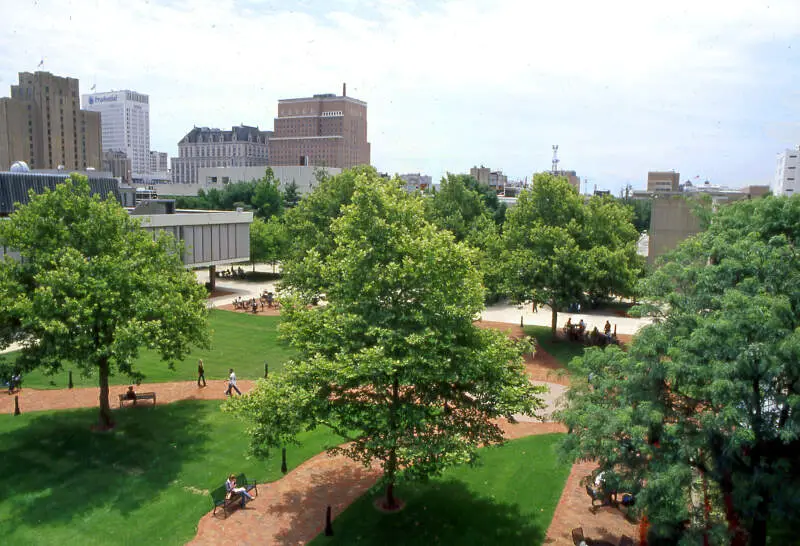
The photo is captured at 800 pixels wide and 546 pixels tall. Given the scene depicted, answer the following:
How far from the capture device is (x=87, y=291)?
62.9 ft

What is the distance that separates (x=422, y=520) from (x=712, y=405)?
27.9 ft

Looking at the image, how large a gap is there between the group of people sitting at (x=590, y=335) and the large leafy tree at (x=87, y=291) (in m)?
22.4

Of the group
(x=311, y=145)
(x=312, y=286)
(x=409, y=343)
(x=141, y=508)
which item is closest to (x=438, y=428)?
(x=409, y=343)

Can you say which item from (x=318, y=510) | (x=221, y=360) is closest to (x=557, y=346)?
(x=221, y=360)

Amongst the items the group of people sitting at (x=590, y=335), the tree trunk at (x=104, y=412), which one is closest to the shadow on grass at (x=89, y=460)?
the tree trunk at (x=104, y=412)

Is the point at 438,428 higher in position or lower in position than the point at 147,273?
lower

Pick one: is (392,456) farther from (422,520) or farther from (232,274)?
(232,274)

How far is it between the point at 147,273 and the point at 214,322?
64.7 ft

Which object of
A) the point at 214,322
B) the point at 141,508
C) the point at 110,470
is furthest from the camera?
the point at 214,322

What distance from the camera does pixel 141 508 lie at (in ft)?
57.4

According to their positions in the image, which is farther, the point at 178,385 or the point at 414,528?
the point at 178,385

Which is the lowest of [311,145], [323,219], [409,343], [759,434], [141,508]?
[141,508]

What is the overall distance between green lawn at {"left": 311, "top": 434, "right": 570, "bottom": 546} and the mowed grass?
29.1ft

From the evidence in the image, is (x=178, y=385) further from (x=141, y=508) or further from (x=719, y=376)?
(x=719, y=376)
